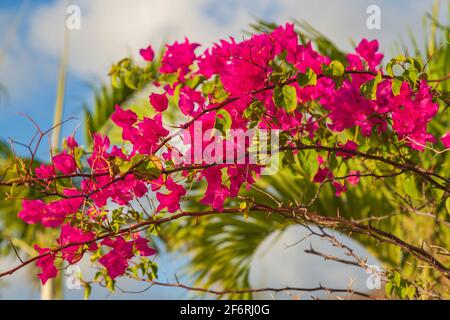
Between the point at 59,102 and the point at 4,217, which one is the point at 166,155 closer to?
the point at 4,217

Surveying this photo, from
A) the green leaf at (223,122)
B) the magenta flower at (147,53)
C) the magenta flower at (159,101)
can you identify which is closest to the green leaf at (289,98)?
the green leaf at (223,122)

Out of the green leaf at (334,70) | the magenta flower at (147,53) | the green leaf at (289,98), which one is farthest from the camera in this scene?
the magenta flower at (147,53)

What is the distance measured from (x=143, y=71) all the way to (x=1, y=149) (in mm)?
2855

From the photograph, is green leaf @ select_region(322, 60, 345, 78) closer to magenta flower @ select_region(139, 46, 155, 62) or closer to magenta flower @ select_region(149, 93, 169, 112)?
magenta flower @ select_region(149, 93, 169, 112)

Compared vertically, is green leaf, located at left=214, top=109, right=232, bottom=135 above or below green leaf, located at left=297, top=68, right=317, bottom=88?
below

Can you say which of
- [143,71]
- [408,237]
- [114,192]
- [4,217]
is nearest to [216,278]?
[408,237]

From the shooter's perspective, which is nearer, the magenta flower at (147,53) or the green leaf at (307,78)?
the green leaf at (307,78)

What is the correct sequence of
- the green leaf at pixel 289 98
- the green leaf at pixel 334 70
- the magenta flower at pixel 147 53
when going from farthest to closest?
1. the magenta flower at pixel 147 53
2. the green leaf at pixel 334 70
3. the green leaf at pixel 289 98

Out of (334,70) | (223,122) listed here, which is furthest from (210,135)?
(334,70)

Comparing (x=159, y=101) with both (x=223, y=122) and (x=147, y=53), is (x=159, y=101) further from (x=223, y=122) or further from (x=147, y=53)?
(x=147, y=53)

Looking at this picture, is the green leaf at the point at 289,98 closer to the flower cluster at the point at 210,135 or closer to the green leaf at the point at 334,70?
the flower cluster at the point at 210,135

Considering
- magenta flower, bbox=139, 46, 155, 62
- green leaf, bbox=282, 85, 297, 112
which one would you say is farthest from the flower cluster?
magenta flower, bbox=139, 46, 155, 62

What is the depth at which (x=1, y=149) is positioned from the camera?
4.41 meters
